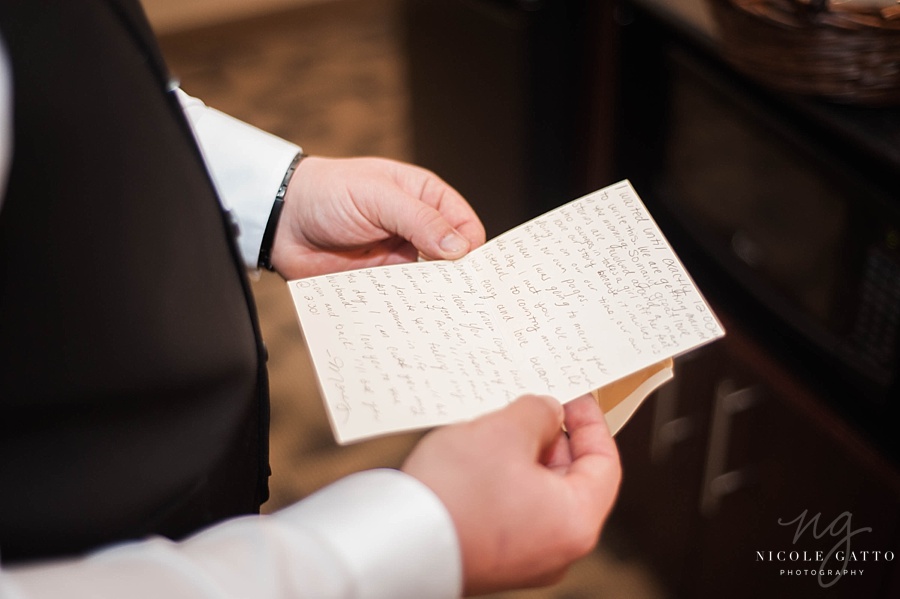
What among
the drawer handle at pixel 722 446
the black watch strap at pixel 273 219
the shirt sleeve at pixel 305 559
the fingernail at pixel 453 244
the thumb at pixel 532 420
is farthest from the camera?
the drawer handle at pixel 722 446

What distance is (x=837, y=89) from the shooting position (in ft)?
2.85

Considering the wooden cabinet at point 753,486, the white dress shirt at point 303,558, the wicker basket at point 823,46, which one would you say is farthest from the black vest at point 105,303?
the wooden cabinet at point 753,486

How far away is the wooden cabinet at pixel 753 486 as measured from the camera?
3.21ft

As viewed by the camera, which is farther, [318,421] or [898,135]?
[318,421]

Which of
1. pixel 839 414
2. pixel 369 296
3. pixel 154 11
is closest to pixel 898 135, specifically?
pixel 839 414

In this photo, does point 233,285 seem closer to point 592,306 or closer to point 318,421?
point 592,306

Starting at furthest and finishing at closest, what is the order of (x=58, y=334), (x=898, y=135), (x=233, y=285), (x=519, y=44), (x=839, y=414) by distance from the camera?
(x=519, y=44)
(x=839, y=414)
(x=898, y=135)
(x=233, y=285)
(x=58, y=334)

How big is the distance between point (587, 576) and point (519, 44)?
910mm

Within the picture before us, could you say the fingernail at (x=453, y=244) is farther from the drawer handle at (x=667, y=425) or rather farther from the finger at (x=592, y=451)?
the drawer handle at (x=667, y=425)

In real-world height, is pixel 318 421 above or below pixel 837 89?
below

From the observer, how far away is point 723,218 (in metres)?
1.17

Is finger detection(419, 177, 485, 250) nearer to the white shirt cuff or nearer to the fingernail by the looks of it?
the fingernail

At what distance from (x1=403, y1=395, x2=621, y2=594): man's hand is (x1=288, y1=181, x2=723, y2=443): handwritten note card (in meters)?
0.05

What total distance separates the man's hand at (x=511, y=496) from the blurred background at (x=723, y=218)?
503 millimetres
